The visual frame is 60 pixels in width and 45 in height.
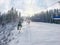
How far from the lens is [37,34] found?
1660 millimetres

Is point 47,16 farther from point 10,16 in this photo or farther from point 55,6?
point 10,16

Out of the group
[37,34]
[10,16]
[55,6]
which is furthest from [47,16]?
[10,16]

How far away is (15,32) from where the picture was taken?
1540mm

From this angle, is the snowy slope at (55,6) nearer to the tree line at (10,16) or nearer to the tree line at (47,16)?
the tree line at (47,16)

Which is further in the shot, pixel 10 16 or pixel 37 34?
pixel 37 34

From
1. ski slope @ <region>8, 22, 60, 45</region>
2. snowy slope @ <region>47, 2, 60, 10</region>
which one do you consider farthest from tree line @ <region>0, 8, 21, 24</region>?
snowy slope @ <region>47, 2, 60, 10</region>

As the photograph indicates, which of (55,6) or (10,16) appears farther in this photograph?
(55,6)

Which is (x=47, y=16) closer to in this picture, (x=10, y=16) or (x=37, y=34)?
(x=37, y=34)

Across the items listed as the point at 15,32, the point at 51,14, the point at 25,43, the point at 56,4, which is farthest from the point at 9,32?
the point at 56,4

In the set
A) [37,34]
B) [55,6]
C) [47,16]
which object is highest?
[55,6]

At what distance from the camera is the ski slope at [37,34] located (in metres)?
1.50

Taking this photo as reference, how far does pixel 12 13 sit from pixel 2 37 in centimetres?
35

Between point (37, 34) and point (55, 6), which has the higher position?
point (55, 6)

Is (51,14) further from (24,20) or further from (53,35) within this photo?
(24,20)
